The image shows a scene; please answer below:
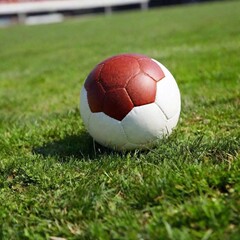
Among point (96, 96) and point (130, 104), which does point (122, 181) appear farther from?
point (96, 96)

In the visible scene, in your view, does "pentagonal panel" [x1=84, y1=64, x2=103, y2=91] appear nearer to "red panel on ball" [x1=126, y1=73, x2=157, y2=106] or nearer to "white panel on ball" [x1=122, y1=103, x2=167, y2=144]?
"red panel on ball" [x1=126, y1=73, x2=157, y2=106]

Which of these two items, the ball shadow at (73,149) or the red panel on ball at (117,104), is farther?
the ball shadow at (73,149)

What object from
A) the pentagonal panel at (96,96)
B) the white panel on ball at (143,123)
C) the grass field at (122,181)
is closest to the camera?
the grass field at (122,181)

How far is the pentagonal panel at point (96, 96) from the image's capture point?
312 cm

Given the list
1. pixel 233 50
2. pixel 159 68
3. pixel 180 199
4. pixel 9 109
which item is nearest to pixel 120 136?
pixel 159 68

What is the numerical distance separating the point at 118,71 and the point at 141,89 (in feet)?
0.79

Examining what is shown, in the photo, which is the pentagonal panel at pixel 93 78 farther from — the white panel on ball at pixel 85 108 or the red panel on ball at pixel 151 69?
the red panel on ball at pixel 151 69

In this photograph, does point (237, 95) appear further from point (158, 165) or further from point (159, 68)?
point (158, 165)

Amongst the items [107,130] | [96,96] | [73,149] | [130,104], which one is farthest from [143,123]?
[73,149]

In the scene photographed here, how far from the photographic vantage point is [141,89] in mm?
3068

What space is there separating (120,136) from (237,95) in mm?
2283

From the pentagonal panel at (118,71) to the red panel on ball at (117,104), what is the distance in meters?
0.05

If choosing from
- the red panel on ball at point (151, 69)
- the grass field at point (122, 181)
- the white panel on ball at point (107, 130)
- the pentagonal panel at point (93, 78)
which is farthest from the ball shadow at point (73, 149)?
the red panel on ball at point (151, 69)

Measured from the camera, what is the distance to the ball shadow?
10.5 ft
